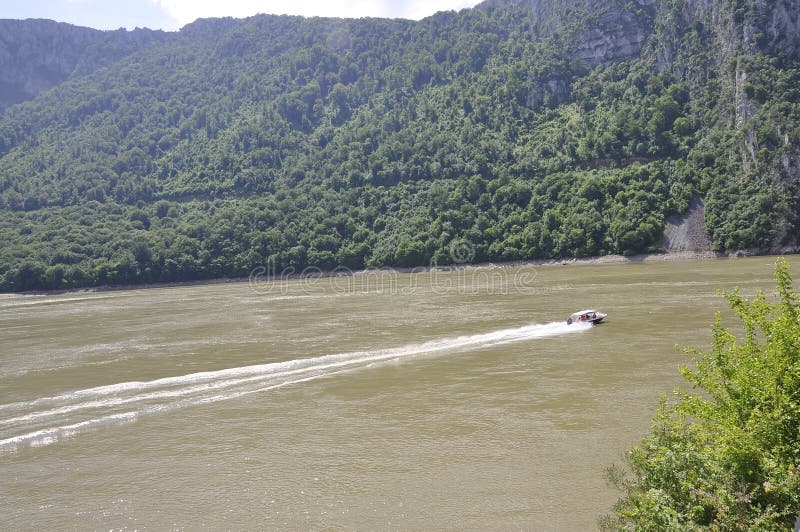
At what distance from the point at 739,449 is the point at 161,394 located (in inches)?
1042

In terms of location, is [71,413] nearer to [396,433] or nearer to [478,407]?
[396,433]

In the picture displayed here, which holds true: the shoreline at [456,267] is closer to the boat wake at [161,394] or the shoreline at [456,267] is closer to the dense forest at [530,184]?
the dense forest at [530,184]

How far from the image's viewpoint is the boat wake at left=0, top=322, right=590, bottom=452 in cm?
2535

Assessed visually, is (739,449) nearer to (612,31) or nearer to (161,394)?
(161,394)

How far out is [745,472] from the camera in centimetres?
1135

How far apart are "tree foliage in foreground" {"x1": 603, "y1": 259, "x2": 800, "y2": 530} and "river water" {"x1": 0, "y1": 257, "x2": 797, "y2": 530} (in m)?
4.12

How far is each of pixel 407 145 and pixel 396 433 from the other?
543 ft

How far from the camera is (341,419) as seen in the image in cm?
2508

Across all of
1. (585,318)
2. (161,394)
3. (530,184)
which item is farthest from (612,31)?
(161,394)

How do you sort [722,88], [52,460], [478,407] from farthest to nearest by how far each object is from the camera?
[722,88], [478,407], [52,460]

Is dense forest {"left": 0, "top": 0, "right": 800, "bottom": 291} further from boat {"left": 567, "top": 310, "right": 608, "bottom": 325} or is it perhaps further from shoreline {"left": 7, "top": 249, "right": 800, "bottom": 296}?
boat {"left": 567, "top": 310, "right": 608, "bottom": 325}

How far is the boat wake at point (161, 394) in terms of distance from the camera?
2535 centimetres

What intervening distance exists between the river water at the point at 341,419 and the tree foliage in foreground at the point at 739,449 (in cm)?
412

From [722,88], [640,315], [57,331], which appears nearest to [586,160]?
[722,88]
